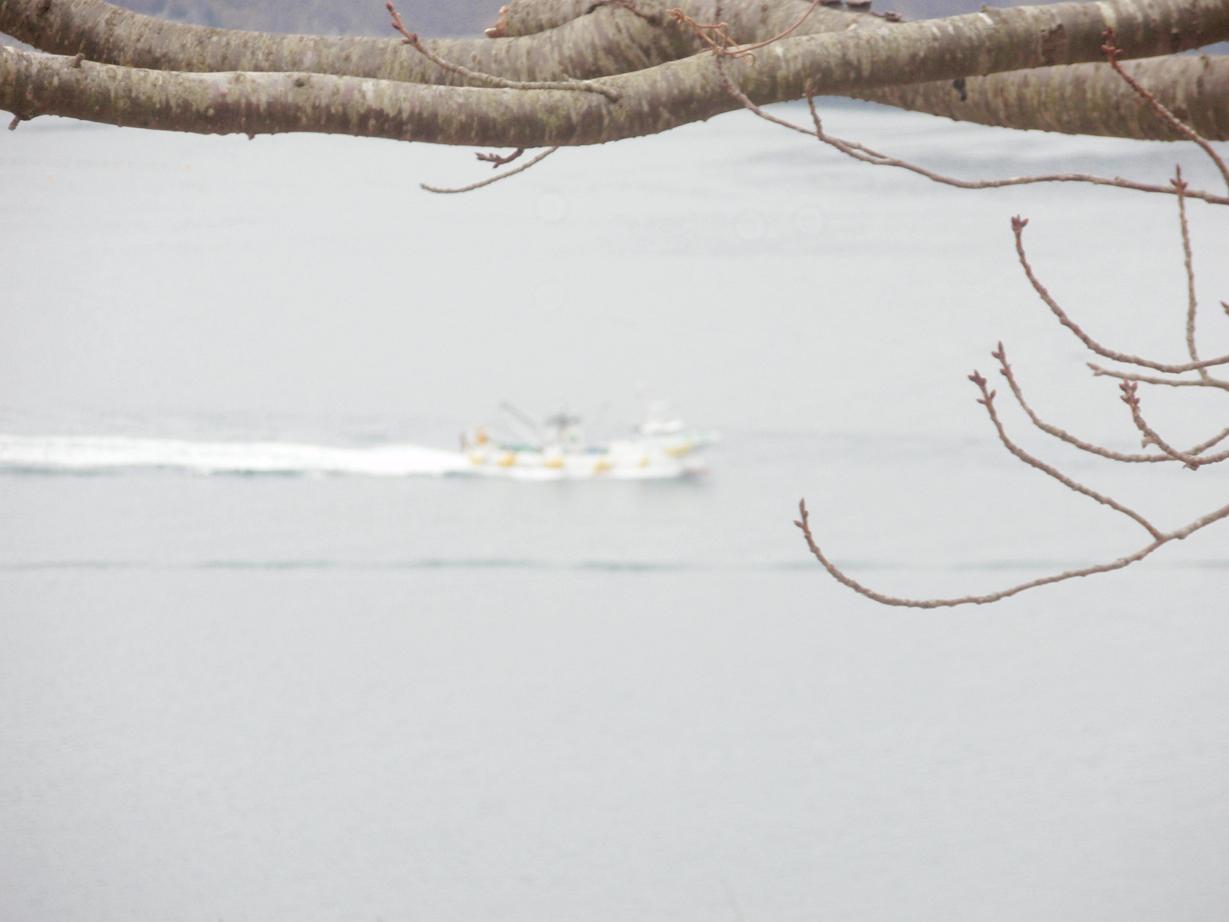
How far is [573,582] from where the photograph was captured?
33.7 m

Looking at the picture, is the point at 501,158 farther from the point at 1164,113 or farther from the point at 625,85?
the point at 1164,113

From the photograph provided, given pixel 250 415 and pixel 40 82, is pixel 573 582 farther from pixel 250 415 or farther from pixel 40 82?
pixel 40 82

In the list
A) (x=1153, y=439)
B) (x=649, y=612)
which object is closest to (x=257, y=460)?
(x=649, y=612)

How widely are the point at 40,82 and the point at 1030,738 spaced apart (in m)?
31.4

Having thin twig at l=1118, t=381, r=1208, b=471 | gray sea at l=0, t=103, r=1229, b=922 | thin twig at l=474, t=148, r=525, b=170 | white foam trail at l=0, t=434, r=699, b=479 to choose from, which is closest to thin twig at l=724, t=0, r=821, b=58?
thin twig at l=474, t=148, r=525, b=170

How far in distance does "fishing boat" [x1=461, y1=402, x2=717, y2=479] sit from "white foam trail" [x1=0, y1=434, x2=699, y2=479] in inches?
4.6

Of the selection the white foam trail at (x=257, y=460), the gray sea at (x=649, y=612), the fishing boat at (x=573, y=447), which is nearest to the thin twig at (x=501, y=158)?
the gray sea at (x=649, y=612)

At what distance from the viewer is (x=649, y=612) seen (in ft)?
104

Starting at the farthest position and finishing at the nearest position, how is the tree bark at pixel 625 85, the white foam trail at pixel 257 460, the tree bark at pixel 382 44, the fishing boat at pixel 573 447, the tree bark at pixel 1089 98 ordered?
1. the white foam trail at pixel 257 460
2. the fishing boat at pixel 573 447
3. the tree bark at pixel 382 44
4. the tree bark at pixel 1089 98
5. the tree bark at pixel 625 85

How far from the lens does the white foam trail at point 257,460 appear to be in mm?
33125

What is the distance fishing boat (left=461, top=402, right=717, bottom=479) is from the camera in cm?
3231

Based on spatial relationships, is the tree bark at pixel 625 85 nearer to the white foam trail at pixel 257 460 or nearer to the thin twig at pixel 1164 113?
the thin twig at pixel 1164 113

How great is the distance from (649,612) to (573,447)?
151 inches

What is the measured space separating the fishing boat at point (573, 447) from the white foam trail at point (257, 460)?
118mm
